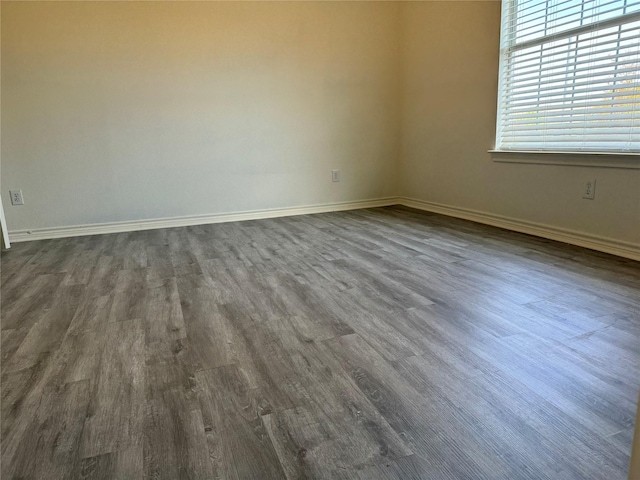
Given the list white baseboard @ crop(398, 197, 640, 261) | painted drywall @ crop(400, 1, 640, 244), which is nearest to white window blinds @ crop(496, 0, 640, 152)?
painted drywall @ crop(400, 1, 640, 244)

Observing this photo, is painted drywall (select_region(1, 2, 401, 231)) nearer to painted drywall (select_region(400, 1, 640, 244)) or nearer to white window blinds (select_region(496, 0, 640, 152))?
painted drywall (select_region(400, 1, 640, 244))

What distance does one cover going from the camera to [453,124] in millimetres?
3824

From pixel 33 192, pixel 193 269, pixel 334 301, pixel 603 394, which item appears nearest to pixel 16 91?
pixel 33 192

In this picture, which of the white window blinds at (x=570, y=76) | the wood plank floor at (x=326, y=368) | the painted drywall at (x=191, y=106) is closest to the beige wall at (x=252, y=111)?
the painted drywall at (x=191, y=106)

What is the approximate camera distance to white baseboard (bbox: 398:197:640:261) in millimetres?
2527

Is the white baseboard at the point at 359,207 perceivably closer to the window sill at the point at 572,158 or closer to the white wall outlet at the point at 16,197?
the white wall outlet at the point at 16,197

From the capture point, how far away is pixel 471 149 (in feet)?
12.0

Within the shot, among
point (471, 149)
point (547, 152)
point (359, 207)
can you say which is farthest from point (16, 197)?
point (547, 152)

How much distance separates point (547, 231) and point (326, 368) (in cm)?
236

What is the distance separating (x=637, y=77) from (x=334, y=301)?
2183 millimetres

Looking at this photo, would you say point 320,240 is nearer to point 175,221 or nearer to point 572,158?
point 175,221

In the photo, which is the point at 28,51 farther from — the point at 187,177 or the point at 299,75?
the point at 299,75

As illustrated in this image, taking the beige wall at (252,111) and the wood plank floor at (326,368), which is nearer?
the wood plank floor at (326,368)

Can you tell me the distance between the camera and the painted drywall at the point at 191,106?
3375 millimetres
